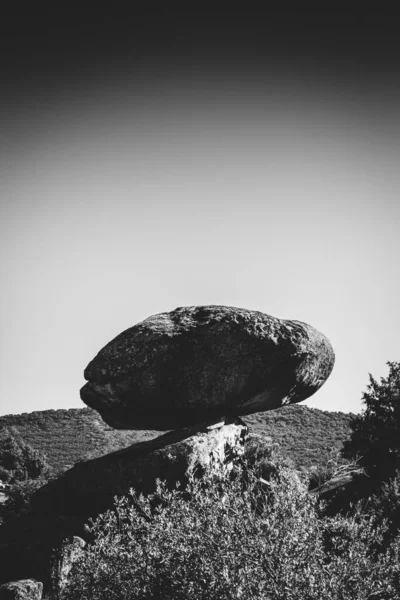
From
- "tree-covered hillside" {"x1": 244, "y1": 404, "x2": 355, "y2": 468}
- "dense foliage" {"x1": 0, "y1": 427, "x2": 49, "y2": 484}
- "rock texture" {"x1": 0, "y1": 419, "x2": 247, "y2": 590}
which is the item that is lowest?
"tree-covered hillside" {"x1": 244, "y1": 404, "x2": 355, "y2": 468}

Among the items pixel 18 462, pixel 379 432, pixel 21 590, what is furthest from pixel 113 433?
pixel 21 590

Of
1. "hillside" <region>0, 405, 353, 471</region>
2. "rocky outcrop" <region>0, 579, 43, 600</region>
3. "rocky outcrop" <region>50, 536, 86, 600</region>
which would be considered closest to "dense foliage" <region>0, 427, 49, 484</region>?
"hillside" <region>0, 405, 353, 471</region>

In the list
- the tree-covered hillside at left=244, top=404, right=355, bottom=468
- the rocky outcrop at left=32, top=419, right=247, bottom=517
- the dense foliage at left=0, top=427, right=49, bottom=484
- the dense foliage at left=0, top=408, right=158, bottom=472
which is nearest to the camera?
the rocky outcrop at left=32, top=419, right=247, bottom=517

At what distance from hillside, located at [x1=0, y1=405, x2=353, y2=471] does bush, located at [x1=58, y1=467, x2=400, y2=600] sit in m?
24.9

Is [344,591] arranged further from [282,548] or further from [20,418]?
[20,418]

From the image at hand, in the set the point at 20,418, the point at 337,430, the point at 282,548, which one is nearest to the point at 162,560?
the point at 282,548

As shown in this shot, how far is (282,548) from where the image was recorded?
6.20 m

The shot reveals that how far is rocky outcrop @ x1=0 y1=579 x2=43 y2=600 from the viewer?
12.9 metres

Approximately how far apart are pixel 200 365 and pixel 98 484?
4.03 meters

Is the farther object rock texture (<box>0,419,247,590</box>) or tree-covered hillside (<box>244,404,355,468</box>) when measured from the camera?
tree-covered hillside (<box>244,404,355,468</box>)

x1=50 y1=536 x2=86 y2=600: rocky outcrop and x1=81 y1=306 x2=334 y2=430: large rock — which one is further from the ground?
x1=81 y1=306 x2=334 y2=430: large rock

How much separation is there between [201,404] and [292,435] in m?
24.8

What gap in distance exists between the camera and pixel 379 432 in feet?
69.8

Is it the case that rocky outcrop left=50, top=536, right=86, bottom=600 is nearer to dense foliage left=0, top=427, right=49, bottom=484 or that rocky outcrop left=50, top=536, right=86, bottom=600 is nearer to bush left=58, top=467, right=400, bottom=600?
bush left=58, top=467, right=400, bottom=600
